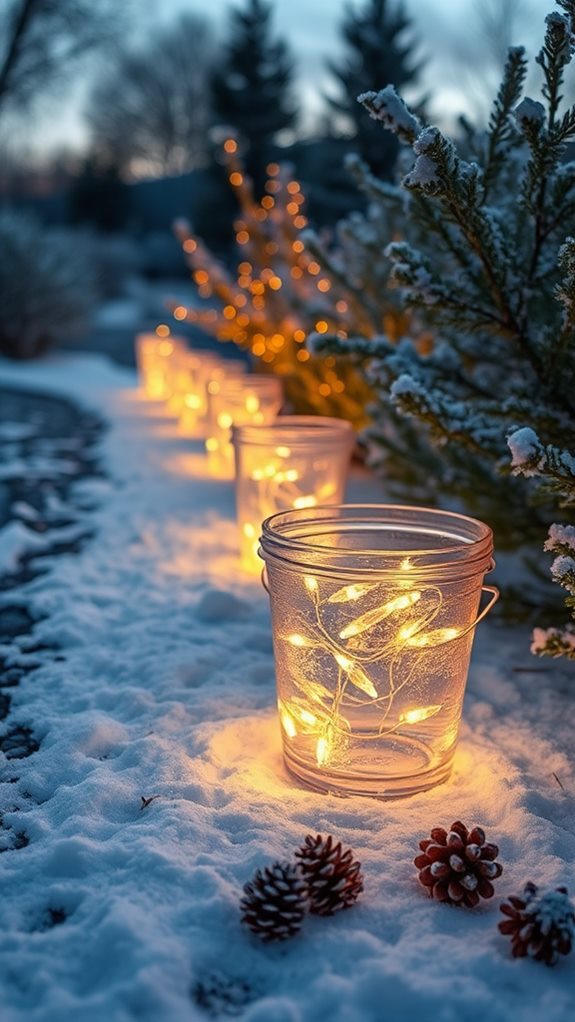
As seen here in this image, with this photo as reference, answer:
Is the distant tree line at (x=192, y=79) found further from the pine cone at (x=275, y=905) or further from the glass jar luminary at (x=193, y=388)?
the pine cone at (x=275, y=905)

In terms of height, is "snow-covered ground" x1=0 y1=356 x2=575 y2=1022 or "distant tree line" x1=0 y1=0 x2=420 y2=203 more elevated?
"distant tree line" x1=0 y1=0 x2=420 y2=203

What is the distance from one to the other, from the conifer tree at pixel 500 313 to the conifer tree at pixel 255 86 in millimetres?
22039

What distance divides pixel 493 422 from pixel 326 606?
3.68ft

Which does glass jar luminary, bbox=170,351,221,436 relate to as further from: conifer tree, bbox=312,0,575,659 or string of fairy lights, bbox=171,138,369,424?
conifer tree, bbox=312,0,575,659

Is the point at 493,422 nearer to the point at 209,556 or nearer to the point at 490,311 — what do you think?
the point at 490,311

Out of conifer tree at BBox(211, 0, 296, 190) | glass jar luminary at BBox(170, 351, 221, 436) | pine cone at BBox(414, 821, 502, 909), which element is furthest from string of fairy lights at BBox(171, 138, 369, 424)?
conifer tree at BBox(211, 0, 296, 190)

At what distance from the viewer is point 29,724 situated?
236 centimetres

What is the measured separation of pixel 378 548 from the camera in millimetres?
2324

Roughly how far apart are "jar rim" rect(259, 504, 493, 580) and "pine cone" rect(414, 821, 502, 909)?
527mm

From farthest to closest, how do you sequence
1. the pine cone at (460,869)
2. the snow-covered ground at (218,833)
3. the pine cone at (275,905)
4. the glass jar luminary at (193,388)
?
1. the glass jar luminary at (193,388)
2. the pine cone at (460,869)
3. the pine cone at (275,905)
4. the snow-covered ground at (218,833)

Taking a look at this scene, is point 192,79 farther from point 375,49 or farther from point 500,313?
point 500,313

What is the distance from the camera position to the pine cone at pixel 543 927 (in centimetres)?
146

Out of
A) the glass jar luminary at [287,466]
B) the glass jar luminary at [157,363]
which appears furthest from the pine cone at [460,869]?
the glass jar luminary at [157,363]

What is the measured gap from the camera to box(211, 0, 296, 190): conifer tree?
23734mm
